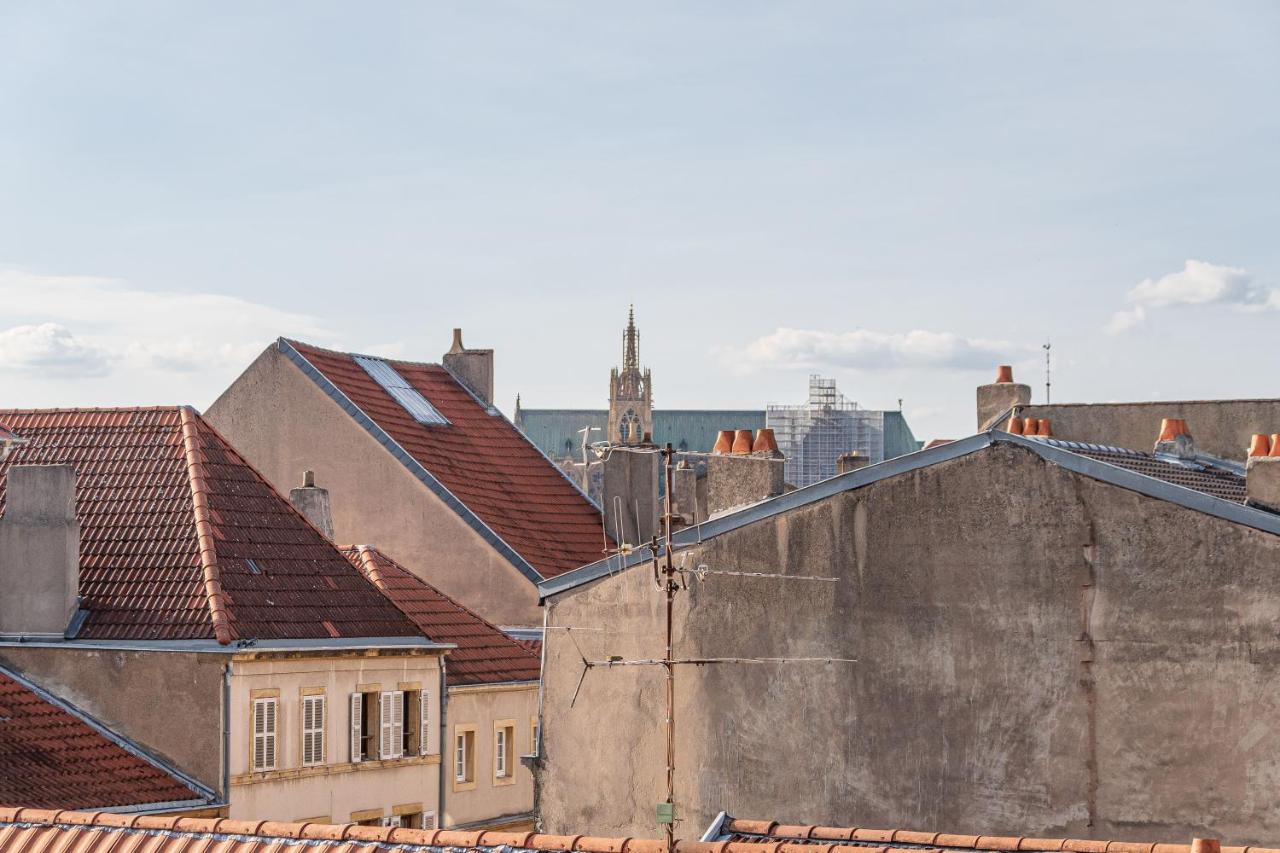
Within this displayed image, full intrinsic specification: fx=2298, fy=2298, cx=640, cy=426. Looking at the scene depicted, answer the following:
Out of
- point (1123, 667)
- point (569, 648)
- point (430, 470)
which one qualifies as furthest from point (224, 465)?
point (1123, 667)

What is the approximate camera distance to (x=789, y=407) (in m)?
135

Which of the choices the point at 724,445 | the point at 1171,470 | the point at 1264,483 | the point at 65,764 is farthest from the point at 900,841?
the point at 65,764

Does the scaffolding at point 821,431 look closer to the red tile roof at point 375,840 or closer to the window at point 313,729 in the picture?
the window at point 313,729

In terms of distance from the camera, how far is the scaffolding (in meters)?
130

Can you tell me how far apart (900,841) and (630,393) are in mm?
176558

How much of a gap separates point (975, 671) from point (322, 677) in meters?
14.3

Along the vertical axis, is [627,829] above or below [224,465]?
below

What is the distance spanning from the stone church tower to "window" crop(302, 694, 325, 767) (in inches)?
6086

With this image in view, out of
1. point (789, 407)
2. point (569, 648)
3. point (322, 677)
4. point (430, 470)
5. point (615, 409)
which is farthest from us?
point (615, 409)

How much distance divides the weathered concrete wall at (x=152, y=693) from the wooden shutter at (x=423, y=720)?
5853mm

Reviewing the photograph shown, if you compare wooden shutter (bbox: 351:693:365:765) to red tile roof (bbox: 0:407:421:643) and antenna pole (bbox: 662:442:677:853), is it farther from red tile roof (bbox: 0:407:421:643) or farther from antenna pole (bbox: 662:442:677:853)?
antenna pole (bbox: 662:442:677:853)

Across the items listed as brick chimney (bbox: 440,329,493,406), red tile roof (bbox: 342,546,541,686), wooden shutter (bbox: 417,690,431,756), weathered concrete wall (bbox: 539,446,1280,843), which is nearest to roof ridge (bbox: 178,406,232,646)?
red tile roof (bbox: 342,546,541,686)

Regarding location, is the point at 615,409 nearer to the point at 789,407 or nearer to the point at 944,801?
the point at 789,407

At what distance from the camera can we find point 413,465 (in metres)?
44.1
